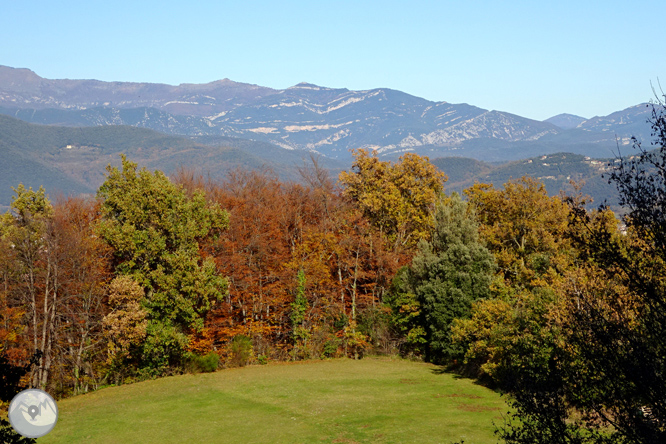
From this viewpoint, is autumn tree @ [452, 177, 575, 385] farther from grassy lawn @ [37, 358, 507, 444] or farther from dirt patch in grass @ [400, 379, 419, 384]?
dirt patch in grass @ [400, 379, 419, 384]

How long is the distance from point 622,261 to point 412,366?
122 ft

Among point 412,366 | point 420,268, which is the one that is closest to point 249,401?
point 412,366

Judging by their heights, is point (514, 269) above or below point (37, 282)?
below

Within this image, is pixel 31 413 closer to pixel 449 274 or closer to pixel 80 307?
pixel 80 307

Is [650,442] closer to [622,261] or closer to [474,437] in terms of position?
[622,261]

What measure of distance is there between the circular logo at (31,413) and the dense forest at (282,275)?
17522 mm

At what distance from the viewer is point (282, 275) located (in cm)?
5103

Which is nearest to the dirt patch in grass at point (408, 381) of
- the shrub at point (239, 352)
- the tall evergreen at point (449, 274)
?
the tall evergreen at point (449, 274)

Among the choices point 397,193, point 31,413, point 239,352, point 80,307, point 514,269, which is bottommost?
point 239,352

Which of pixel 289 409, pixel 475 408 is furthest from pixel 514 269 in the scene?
pixel 289 409

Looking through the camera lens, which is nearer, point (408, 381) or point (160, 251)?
point (408, 381)

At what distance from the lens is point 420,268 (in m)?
48.6

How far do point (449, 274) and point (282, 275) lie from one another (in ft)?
49.5

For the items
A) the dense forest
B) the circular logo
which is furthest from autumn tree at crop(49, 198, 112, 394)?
the circular logo
